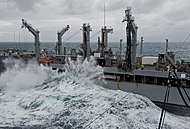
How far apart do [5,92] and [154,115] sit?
19821 mm

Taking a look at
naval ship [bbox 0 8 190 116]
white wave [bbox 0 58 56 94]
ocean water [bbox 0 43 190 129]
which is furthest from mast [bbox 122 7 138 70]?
white wave [bbox 0 58 56 94]

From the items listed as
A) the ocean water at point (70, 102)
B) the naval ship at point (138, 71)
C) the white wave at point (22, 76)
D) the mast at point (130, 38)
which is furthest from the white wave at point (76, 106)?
the mast at point (130, 38)

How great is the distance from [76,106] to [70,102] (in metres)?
1.42

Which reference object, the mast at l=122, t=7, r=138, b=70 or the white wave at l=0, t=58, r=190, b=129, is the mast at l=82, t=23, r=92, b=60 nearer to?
the white wave at l=0, t=58, r=190, b=129

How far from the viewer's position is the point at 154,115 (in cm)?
Result: 2102

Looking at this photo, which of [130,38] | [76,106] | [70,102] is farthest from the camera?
[130,38]

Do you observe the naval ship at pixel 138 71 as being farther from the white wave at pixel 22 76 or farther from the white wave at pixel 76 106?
the white wave at pixel 22 76

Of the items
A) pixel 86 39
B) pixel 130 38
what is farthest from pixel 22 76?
pixel 130 38

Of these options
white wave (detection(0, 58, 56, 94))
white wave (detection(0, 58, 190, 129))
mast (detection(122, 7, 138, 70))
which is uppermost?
mast (detection(122, 7, 138, 70))

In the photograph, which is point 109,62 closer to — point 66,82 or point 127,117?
point 66,82

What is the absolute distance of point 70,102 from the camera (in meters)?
23.9

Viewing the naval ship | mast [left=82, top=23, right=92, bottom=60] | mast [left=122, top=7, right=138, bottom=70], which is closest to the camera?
the naval ship

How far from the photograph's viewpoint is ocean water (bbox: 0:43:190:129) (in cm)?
1900

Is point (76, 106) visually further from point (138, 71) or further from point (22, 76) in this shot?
point (22, 76)
